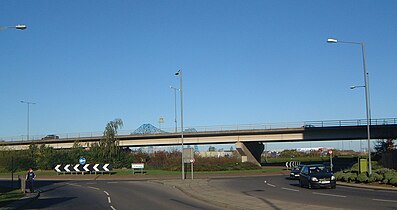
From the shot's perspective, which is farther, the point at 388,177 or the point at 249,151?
the point at 249,151

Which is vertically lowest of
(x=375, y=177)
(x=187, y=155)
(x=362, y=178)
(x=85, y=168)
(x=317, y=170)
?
(x=85, y=168)

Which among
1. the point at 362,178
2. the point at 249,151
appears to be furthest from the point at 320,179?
the point at 249,151

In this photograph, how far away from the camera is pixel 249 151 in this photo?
247 feet

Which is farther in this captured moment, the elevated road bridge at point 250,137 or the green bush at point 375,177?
the elevated road bridge at point 250,137

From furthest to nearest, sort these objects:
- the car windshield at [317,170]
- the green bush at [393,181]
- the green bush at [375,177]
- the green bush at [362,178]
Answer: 1. the green bush at [362,178]
2. the green bush at [375,177]
3. the car windshield at [317,170]
4. the green bush at [393,181]

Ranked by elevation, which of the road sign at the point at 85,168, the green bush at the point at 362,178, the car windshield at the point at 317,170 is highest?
the car windshield at the point at 317,170

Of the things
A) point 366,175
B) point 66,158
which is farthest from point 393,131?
point 66,158

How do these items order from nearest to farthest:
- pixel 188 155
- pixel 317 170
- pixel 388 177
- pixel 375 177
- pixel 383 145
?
pixel 388 177
pixel 317 170
pixel 375 177
pixel 188 155
pixel 383 145

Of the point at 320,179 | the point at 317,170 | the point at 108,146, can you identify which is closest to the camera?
the point at 320,179

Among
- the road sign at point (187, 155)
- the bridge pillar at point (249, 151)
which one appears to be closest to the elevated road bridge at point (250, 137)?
the bridge pillar at point (249, 151)

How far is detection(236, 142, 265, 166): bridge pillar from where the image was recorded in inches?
2881

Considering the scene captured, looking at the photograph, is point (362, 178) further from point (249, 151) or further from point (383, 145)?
point (383, 145)

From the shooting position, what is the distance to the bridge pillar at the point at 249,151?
73188 millimetres

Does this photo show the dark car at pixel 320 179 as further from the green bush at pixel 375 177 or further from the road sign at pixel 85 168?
the road sign at pixel 85 168
